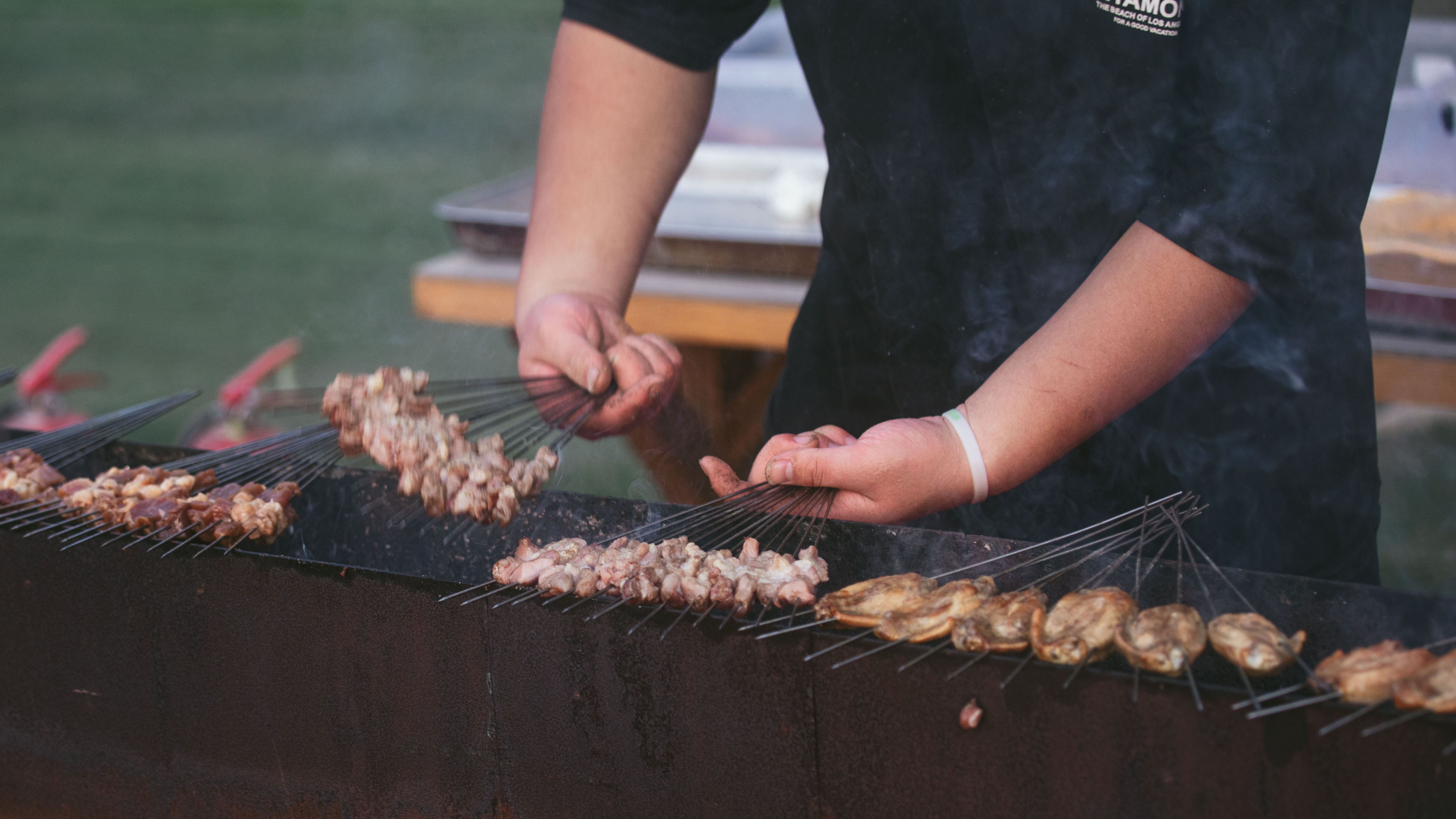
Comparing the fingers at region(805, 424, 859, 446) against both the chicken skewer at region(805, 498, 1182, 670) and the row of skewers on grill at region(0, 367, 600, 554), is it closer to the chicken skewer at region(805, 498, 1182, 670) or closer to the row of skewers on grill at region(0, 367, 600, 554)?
the chicken skewer at region(805, 498, 1182, 670)

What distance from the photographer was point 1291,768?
1.35m

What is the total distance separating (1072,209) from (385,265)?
26.1 feet

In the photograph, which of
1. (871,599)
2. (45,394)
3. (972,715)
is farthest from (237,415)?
(972,715)

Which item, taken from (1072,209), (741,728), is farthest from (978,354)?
(741,728)

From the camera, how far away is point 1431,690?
133cm

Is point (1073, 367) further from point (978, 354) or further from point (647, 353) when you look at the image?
point (647, 353)

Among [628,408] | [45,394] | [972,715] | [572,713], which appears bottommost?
[45,394]

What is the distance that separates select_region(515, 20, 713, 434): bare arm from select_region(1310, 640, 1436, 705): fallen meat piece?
4.85 feet

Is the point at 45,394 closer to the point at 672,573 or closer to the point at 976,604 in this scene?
the point at 672,573

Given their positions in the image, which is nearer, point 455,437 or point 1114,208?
point 1114,208

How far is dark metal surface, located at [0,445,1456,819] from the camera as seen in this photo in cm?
139

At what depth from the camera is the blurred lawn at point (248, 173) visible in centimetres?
769

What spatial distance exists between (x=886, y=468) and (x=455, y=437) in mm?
916

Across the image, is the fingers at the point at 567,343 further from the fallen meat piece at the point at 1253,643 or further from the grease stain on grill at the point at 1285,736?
the grease stain on grill at the point at 1285,736
